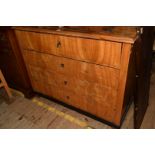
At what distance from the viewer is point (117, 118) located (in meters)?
Answer: 1.30

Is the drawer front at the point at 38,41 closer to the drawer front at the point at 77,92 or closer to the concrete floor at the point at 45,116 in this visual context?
the drawer front at the point at 77,92

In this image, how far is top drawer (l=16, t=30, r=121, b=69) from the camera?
3.21 ft

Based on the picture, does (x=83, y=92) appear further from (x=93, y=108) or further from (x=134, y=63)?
(x=134, y=63)

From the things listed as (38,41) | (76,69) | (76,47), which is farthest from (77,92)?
(38,41)

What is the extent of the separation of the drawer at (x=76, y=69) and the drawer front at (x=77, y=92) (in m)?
0.05

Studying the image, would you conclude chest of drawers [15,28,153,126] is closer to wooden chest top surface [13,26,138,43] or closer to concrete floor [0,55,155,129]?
wooden chest top surface [13,26,138,43]

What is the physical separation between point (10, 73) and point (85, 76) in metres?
1.06

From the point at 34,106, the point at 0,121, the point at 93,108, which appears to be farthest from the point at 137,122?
the point at 0,121

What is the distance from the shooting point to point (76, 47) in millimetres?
1100

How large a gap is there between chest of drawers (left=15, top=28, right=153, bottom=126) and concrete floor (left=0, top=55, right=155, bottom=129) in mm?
141

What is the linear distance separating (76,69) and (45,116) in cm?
71

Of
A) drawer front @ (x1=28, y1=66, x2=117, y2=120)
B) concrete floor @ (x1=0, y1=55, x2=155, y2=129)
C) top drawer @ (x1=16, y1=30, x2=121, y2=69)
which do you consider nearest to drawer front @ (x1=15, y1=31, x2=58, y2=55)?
top drawer @ (x1=16, y1=30, x2=121, y2=69)

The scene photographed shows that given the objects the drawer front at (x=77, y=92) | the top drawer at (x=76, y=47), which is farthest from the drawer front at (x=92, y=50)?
the drawer front at (x=77, y=92)

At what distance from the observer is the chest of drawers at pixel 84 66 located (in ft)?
3.20
